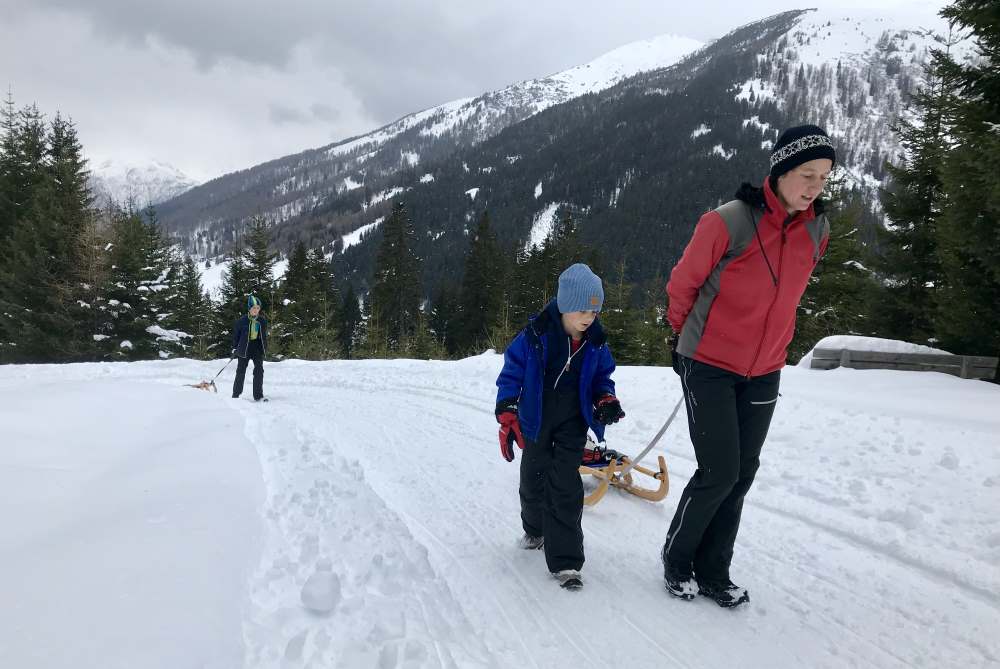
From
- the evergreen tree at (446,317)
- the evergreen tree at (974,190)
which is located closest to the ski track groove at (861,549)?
the evergreen tree at (974,190)

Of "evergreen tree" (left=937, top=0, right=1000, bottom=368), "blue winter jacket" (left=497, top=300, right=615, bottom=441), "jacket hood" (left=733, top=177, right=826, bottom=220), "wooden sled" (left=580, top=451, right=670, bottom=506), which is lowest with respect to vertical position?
"wooden sled" (left=580, top=451, right=670, bottom=506)

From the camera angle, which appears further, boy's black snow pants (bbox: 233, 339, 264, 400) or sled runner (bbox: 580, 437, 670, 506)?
boy's black snow pants (bbox: 233, 339, 264, 400)

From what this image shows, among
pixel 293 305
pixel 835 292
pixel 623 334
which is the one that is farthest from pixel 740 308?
pixel 293 305

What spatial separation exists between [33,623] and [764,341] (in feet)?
10.7

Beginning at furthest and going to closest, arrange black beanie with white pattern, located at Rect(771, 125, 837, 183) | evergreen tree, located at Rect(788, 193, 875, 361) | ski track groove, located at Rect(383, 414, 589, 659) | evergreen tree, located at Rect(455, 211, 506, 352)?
evergreen tree, located at Rect(455, 211, 506, 352)
evergreen tree, located at Rect(788, 193, 875, 361)
ski track groove, located at Rect(383, 414, 589, 659)
black beanie with white pattern, located at Rect(771, 125, 837, 183)

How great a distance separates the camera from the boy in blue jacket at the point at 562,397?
2775 mm

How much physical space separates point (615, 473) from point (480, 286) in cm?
4010

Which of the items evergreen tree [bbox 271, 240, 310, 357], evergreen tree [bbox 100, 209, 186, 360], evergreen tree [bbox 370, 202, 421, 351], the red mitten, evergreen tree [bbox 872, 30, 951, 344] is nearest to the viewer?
the red mitten

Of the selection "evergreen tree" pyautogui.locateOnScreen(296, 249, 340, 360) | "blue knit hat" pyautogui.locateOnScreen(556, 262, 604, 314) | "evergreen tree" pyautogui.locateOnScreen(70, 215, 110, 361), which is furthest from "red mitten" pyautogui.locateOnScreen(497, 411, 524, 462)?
"evergreen tree" pyautogui.locateOnScreen(70, 215, 110, 361)

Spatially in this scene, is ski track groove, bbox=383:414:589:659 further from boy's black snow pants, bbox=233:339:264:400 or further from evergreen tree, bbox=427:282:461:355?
evergreen tree, bbox=427:282:461:355

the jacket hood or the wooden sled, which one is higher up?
the jacket hood

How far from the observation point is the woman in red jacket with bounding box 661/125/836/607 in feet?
7.92

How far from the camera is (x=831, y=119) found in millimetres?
179875

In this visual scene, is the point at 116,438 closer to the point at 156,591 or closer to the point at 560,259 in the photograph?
the point at 156,591
